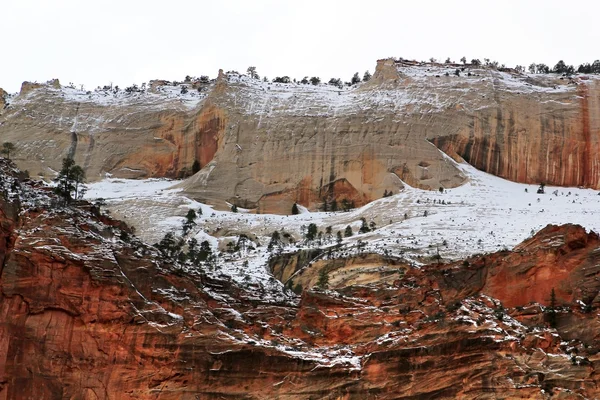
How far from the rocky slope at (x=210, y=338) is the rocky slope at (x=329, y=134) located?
56344 mm

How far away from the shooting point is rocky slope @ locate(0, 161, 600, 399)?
43.3 metres

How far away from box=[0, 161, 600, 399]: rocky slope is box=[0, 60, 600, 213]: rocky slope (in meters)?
56.3

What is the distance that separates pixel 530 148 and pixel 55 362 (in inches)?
3039

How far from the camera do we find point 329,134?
4542 inches

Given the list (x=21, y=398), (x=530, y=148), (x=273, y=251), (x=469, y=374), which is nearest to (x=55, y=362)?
(x=21, y=398)

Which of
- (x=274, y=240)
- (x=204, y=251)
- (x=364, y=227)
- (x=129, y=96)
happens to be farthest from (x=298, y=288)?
(x=129, y=96)

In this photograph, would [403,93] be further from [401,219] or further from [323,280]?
[323,280]

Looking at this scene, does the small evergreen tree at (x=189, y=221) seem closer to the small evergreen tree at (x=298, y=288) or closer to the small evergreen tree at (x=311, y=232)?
the small evergreen tree at (x=311, y=232)

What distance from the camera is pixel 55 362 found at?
44.9 meters

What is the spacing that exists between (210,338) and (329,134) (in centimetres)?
7019

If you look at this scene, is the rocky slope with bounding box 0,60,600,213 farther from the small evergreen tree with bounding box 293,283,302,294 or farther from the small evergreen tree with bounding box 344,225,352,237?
the small evergreen tree with bounding box 293,283,302,294

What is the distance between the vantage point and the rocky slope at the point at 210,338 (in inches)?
1706

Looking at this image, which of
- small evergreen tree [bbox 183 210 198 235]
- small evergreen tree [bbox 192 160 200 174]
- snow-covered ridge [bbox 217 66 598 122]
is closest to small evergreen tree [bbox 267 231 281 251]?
small evergreen tree [bbox 183 210 198 235]

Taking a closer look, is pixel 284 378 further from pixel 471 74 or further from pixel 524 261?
pixel 471 74
